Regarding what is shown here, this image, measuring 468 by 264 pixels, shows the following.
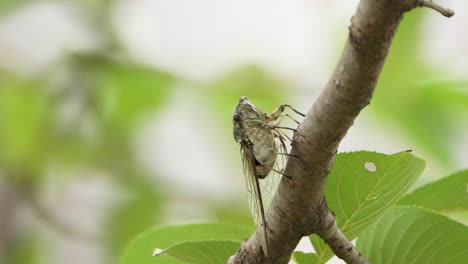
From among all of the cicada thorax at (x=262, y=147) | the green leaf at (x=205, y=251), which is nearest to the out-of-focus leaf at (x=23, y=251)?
Answer: the cicada thorax at (x=262, y=147)

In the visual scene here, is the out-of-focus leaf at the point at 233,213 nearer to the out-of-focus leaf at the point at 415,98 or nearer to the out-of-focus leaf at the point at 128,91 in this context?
the out-of-focus leaf at the point at 128,91

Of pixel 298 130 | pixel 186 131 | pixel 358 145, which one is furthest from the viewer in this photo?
pixel 186 131

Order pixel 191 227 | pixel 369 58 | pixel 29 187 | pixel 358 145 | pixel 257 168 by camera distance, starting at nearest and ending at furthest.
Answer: pixel 369 58 < pixel 191 227 < pixel 257 168 < pixel 358 145 < pixel 29 187

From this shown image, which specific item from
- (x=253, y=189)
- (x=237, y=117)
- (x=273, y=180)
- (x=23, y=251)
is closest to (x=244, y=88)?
(x=23, y=251)

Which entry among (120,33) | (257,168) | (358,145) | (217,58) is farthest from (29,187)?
(257,168)

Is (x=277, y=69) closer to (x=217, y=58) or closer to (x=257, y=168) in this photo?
(x=217, y=58)

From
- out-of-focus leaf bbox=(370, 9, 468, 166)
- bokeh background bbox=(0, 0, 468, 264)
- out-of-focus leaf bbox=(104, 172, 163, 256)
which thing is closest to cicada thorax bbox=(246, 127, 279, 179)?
out-of-focus leaf bbox=(370, 9, 468, 166)
